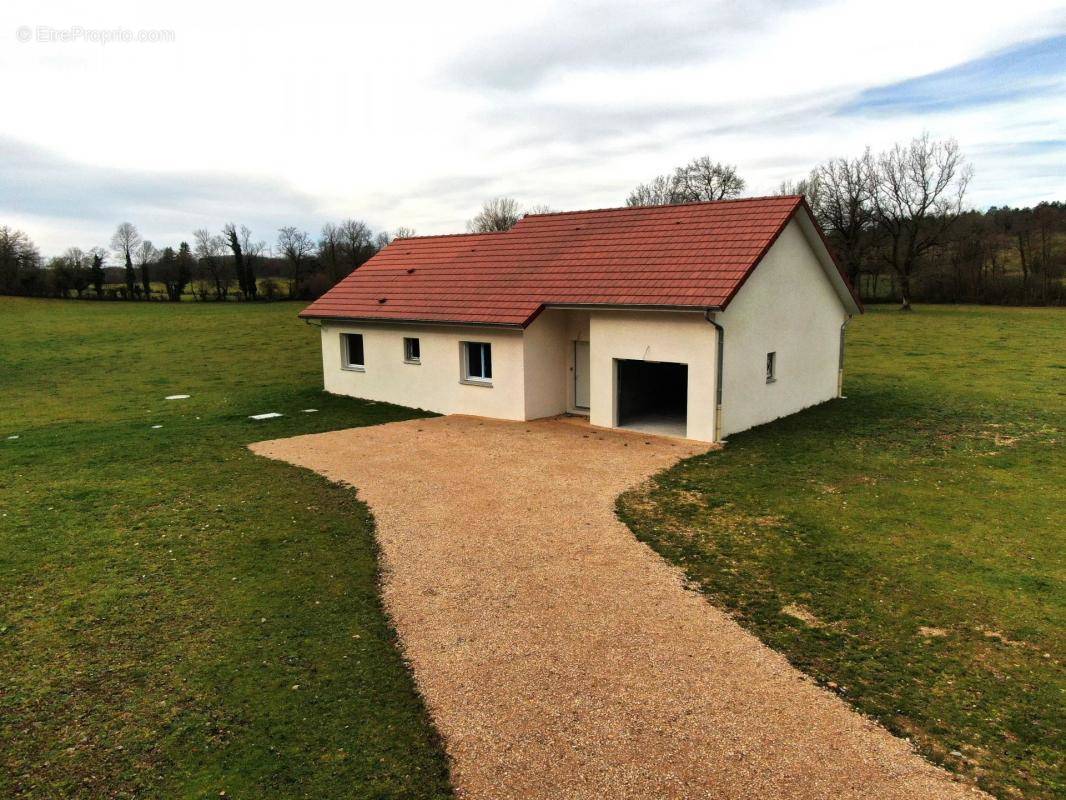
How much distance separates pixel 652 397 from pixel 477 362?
17.1 feet

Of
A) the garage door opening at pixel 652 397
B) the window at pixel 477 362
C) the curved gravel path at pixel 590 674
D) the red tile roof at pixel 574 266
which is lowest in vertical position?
the curved gravel path at pixel 590 674

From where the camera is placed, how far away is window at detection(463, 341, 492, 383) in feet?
64.4

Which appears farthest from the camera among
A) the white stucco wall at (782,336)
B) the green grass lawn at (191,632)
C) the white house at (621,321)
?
the white stucco wall at (782,336)

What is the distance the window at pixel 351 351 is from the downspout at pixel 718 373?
12764 millimetres

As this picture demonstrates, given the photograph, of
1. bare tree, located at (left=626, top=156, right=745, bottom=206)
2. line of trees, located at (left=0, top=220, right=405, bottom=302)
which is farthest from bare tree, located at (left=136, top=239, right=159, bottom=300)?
bare tree, located at (left=626, top=156, right=745, bottom=206)

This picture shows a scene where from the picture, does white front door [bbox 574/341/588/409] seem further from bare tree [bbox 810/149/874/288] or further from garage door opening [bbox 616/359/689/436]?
bare tree [bbox 810/149/874/288]

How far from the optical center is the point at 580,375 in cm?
1933

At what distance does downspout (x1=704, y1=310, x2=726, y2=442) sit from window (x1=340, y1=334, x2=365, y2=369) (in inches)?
503

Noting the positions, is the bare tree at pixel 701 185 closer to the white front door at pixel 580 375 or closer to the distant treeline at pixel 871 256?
the distant treeline at pixel 871 256

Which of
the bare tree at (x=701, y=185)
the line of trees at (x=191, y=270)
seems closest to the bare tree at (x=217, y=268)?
the line of trees at (x=191, y=270)

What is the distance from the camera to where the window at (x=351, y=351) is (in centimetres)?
2361

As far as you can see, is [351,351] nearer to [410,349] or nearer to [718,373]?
[410,349]

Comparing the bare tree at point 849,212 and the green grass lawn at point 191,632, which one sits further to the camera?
the bare tree at point 849,212

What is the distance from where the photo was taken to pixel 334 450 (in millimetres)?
15922
